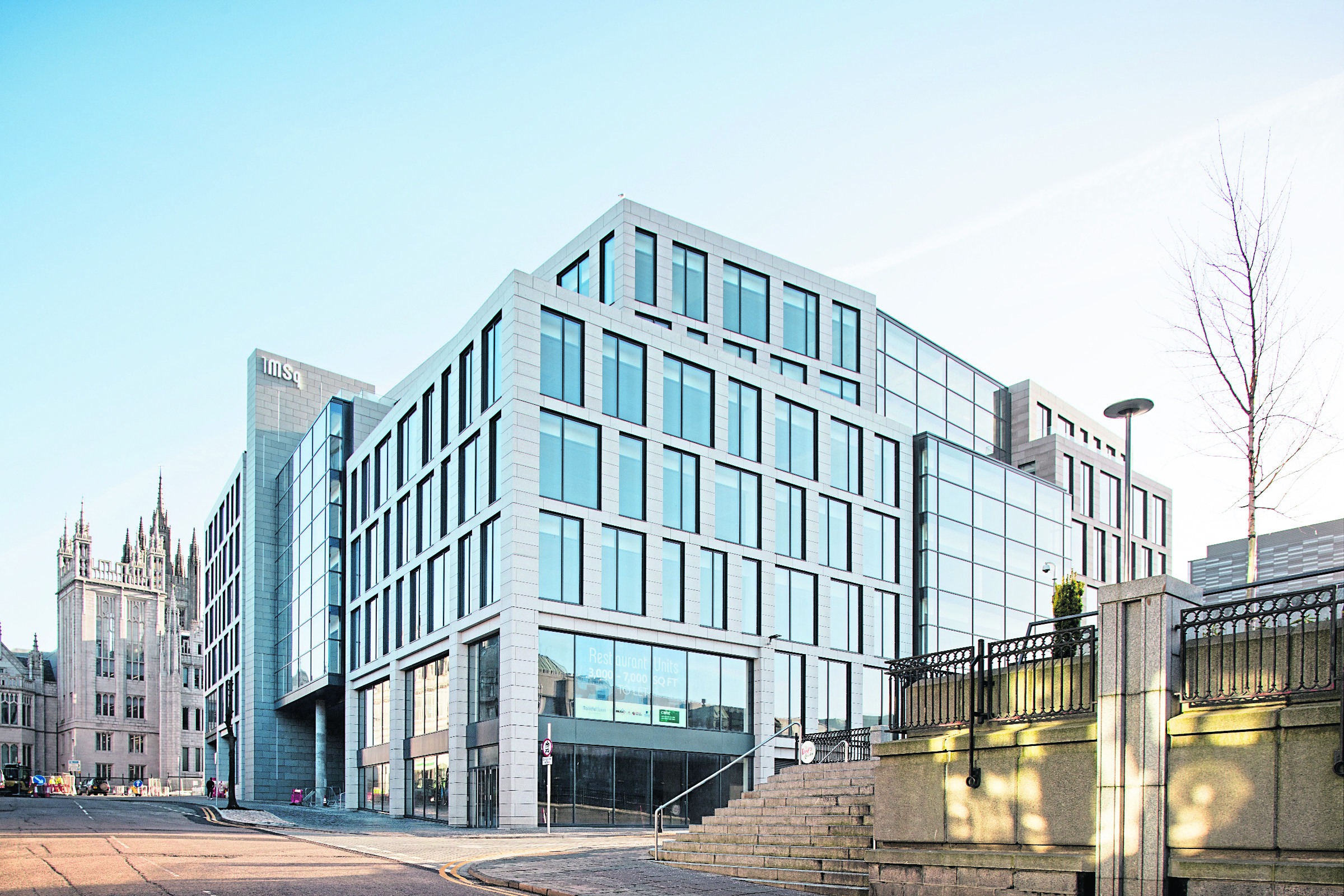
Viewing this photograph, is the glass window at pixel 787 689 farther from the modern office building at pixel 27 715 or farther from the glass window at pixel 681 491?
the modern office building at pixel 27 715

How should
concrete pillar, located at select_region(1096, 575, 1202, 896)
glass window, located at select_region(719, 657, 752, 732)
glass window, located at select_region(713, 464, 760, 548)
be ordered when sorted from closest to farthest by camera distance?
1. concrete pillar, located at select_region(1096, 575, 1202, 896)
2. glass window, located at select_region(719, 657, 752, 732)
3. glass window, located at select_region(713, 464, 760, 548)

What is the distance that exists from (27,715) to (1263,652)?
138 metres

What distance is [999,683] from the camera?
46.8ft

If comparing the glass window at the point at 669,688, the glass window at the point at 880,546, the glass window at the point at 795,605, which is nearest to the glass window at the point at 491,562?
the glass window at the point at 669,688

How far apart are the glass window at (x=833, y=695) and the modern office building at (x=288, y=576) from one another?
23.7 m

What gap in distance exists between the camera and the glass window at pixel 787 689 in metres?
41.3

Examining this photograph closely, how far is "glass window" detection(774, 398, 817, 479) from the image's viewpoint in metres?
43.8

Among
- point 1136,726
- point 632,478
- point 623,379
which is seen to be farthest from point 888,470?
point 1136,726

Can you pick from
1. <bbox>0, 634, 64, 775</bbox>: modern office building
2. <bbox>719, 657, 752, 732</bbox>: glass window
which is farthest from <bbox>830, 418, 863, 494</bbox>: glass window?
<bbox>0, 634, 64, 775</bbox>: modern office building

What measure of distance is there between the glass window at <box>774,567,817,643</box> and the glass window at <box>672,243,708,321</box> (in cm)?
1091

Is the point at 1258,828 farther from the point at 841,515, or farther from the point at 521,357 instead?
the point at 841,515

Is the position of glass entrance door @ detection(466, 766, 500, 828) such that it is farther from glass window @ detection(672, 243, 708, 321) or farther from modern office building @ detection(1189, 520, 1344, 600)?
modern office building @ detection(1189, 520, 1344, 600)

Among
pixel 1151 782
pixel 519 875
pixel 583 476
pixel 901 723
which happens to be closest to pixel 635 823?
pixel 583 476

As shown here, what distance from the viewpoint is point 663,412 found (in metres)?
39.7
